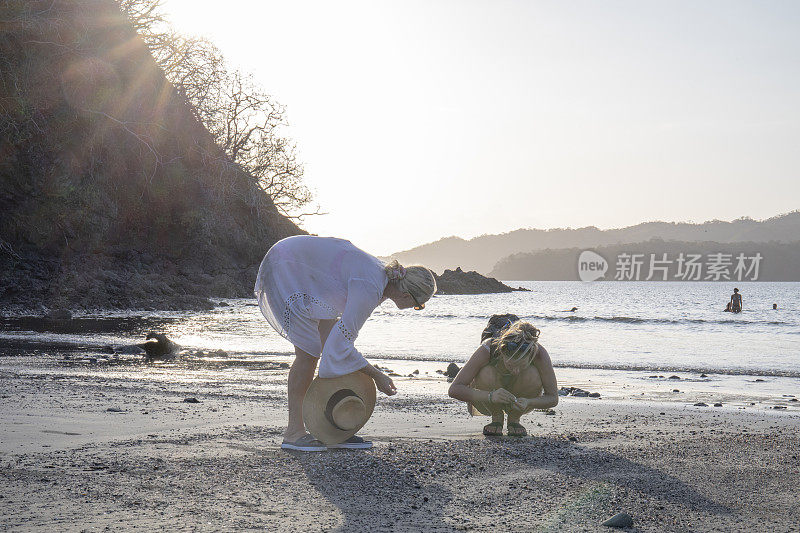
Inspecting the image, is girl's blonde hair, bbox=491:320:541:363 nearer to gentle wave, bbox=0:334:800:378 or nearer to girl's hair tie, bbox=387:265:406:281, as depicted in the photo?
girl's hair tie, bbox=387:265:406:281

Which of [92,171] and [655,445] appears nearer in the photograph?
[655,445]

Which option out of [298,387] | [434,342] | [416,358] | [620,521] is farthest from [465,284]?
[620,521]

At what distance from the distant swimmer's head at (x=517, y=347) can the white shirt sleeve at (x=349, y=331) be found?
1089 millimetres

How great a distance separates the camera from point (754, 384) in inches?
405

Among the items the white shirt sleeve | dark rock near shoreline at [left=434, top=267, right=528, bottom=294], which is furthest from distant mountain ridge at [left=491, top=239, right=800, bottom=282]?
the white shirt sleeve

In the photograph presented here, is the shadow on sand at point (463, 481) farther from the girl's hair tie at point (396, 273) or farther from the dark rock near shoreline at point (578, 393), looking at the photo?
the dark rock near shoreline at point (578, 393)

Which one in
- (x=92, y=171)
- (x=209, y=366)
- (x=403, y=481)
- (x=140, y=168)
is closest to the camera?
(x=403, y=481)

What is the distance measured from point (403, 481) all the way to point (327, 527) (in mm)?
863

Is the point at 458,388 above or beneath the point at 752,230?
beneath

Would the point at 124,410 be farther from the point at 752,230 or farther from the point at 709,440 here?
the point at 752,230

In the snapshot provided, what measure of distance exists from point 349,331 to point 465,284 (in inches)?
2614

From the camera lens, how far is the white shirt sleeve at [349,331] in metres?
4.21

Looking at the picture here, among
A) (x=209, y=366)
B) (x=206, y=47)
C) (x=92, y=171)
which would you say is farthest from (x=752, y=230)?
(x=209, y=366)

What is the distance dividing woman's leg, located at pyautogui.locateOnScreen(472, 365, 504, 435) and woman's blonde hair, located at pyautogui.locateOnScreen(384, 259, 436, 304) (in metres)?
1.09
